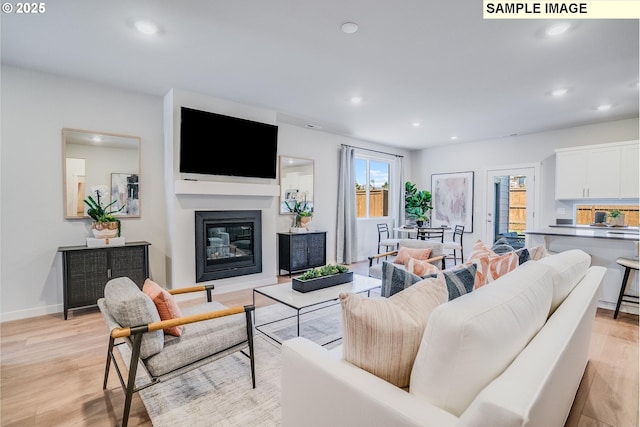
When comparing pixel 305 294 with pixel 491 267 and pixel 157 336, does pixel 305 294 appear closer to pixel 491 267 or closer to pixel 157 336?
pixel 157 336

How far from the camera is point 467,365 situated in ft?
3.00

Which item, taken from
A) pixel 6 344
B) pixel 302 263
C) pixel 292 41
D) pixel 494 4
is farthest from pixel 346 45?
pixel 6 344

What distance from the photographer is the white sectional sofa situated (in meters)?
0.81

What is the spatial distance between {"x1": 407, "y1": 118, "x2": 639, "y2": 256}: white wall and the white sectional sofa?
5704 mm

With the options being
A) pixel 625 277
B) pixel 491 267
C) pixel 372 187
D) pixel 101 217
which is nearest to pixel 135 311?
pixel 491 267

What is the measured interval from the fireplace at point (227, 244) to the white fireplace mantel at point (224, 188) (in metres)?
0.28

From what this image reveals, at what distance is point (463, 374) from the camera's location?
3.02ft

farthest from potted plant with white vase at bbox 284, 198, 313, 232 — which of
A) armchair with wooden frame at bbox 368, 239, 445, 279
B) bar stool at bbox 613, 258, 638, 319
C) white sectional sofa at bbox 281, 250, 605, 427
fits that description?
white sectional sofa at bbox 281, 250, 605, 427

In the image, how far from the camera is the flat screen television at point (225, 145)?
3.97 meters

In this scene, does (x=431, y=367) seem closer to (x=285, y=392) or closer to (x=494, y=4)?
(x=285, y=392)

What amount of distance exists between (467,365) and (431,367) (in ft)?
0.34

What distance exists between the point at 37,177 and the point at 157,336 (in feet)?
9.54

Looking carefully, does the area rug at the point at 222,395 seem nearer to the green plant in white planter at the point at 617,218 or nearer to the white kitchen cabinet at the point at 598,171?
the green plant in white planter at the point at 617,218

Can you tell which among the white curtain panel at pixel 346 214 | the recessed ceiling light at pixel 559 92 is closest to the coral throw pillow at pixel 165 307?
the white curtain panel at pixel 346 214
